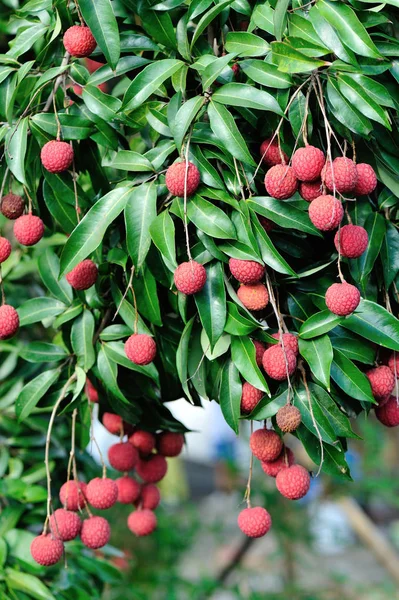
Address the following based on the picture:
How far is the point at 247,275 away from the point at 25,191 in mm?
341

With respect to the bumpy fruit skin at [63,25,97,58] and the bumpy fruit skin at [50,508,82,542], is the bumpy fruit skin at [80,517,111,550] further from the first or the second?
the bumpy fruit skin at [63,25,97,58]

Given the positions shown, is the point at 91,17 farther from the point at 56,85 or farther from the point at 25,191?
the point at 25,191

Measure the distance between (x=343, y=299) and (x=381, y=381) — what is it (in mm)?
161

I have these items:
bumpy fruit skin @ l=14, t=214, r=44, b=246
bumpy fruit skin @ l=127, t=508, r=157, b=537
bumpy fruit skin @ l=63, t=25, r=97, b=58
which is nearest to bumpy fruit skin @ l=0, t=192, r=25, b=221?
bumpy fruit skin @ l=14, t=214, r=44, b=246

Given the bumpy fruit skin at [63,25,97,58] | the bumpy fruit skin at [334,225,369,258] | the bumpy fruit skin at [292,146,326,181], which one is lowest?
the bumpy fruit skin at [334,225,369,258]

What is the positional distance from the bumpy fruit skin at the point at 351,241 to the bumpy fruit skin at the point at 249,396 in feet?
0.67

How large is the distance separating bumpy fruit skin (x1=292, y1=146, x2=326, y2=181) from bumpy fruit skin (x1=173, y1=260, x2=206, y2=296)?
0.50ft

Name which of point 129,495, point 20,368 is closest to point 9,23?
point 20,368

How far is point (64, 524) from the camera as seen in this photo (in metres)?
1.08

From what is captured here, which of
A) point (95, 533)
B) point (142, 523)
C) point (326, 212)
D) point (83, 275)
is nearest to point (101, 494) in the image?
point (95, 533)

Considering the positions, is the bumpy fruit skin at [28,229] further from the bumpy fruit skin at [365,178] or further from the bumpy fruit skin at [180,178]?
the bumpy fruit skin at [365,178]

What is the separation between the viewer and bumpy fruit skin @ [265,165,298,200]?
0.87m

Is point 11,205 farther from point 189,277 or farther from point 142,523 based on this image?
point 142,523

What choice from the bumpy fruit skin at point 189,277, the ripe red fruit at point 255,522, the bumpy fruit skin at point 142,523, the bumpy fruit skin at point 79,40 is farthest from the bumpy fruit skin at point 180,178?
the bumpy fruit skin at point 142,523
